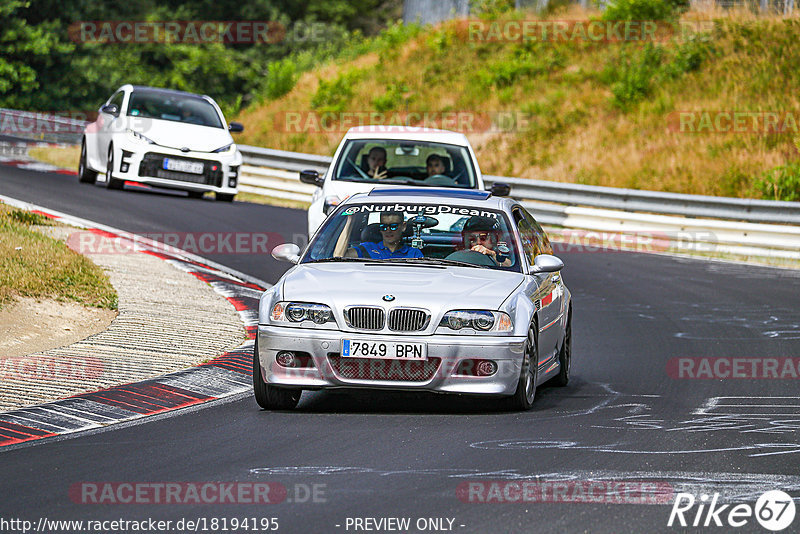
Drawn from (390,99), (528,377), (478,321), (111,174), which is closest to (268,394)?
(478,321)

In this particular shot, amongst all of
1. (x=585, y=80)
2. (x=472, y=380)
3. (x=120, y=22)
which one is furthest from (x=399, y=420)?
(x=120, y=22)

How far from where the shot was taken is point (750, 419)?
30.1 ft

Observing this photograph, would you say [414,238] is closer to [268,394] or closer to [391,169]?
[268,394]

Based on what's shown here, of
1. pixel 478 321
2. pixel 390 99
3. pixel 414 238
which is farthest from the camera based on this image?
pixel 390 99

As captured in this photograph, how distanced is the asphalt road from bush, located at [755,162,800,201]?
42.4ft

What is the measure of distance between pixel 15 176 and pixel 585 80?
15159mm

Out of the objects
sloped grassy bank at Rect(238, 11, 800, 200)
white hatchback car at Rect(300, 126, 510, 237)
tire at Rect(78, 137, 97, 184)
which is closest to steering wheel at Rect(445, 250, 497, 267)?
white hatchback car at Rect(300, 126, 510, 237)

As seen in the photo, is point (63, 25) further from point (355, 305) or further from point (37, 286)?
point (355, 305)

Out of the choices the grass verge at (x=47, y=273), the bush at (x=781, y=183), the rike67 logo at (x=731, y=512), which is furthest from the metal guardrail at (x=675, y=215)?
the rike67 logo at (x=731, y=512)

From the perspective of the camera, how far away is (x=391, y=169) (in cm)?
1655

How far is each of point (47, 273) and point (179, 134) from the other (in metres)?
10.1

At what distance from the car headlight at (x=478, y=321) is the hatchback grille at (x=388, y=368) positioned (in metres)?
0.25

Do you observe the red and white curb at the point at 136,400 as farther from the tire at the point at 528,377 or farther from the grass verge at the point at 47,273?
the tire at the point at 528,377

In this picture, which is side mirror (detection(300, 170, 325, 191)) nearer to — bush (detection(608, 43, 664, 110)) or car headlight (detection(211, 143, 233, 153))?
car headlight (detection(211, 143, 233, 153))
